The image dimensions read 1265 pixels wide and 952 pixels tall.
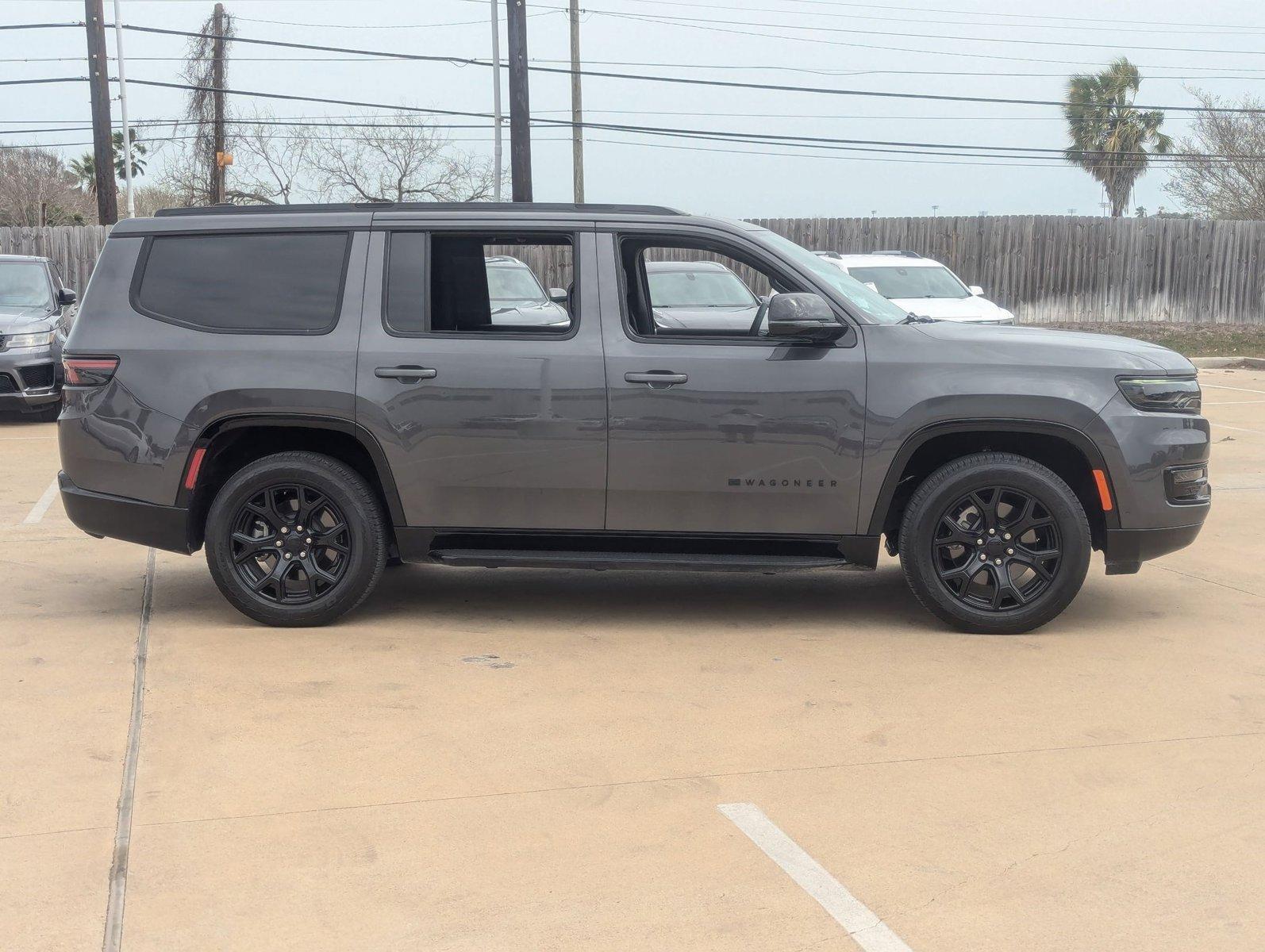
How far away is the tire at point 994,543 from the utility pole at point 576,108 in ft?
79.8

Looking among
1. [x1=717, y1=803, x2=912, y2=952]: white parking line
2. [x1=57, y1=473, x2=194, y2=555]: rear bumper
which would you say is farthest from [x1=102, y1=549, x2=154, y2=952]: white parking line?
[x1=717, y1=803, x2=912, y2=952]: white parking line

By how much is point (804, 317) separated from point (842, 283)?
0.63 m

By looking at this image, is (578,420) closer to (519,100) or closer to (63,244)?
(519,100)

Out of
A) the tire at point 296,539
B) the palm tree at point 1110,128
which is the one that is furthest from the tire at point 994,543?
the palm tree at point 1110,128

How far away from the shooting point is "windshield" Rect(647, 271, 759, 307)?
11531 millimetres

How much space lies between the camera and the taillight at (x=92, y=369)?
6176 millimetres

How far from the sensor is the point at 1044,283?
88.4 ft

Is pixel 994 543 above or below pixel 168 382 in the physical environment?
below

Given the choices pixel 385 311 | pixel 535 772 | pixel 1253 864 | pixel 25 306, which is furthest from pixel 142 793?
pixel 25 306

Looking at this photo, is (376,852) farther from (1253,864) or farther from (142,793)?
(1253,864)

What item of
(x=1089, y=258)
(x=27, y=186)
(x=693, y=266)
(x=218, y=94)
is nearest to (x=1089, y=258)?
(x=1089, y=258)

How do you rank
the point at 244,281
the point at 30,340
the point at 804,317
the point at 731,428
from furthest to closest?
the point at 30,340 → the point at 244,281 → the point at 731,428 → the point at 804,317

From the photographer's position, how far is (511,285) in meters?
7.80

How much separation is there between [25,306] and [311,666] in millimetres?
10984
